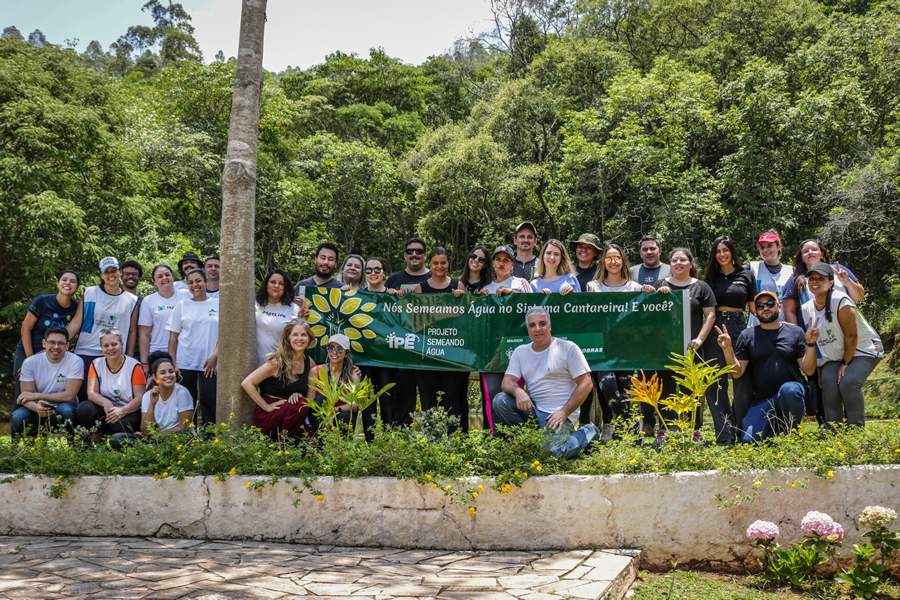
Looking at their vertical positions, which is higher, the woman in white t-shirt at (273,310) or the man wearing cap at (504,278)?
the man wearing cap at (504,278)

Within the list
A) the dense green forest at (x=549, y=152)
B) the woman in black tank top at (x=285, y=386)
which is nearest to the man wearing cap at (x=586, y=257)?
the woman in black tank top at (x=285, y=386)

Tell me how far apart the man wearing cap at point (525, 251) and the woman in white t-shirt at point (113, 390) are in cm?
391

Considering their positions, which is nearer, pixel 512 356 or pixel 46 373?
pixel 512 356

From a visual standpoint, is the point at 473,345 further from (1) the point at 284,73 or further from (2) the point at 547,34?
(1) the point at 284,73

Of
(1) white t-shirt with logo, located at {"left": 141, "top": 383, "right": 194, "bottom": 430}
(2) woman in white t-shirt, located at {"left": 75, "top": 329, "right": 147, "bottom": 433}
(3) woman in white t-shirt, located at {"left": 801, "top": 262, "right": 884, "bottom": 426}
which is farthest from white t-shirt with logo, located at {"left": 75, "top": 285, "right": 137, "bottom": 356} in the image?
(3) woman in white t-shirt, located at {"left": 801, "top": 262, "right": 884, "bottom": 426}

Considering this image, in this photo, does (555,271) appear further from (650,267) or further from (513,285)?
(650,267)

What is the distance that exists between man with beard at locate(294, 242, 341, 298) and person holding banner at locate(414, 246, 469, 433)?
3.03ft

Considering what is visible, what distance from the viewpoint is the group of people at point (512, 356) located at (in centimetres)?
614

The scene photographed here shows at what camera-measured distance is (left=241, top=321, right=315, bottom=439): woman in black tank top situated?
650 cm

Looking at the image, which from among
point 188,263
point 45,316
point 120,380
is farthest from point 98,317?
point 188,263

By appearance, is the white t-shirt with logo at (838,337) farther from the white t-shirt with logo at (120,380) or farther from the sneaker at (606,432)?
the white t-shirt with logo at (120,380)

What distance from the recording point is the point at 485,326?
285 inches

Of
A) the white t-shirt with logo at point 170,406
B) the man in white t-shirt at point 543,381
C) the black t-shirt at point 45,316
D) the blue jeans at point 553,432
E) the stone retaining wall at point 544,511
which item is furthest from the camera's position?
the black t-shirt at point 45,316

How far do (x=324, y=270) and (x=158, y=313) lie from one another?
1888 millimetres
